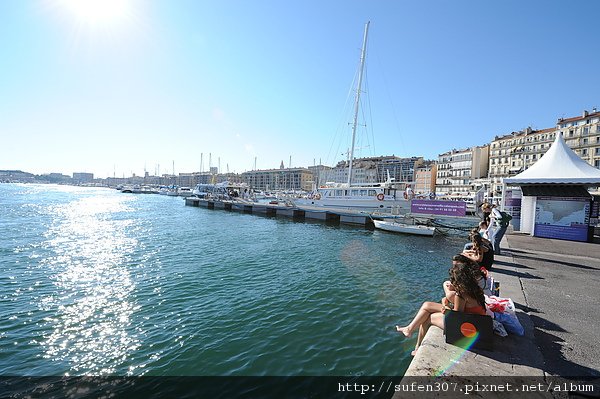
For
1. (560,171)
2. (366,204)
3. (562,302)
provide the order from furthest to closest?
1. (366,204)
2. (560,171)
3. (562,302)

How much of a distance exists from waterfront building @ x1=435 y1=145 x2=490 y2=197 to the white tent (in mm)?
73255

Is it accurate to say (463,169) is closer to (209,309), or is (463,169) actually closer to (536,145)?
(536,145)

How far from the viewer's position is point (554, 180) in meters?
15.4

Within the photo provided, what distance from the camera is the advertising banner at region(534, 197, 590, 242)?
48.4 ft

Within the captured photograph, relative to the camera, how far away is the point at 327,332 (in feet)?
23.6

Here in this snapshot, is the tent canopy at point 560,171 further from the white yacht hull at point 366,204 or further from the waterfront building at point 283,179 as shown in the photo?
the waterfront building at point 283,179

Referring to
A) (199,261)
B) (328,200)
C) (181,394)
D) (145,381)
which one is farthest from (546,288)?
(328,200)

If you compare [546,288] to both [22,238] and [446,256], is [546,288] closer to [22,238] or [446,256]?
[446,256]

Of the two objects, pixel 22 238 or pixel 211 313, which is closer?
pixel 211 313

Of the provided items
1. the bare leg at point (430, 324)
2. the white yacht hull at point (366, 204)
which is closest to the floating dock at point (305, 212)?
the white yacht hull at point (366, 204)

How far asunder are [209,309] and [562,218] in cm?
1845

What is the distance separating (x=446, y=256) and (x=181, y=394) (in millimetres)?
15440

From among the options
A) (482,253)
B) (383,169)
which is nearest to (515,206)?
(482,253)

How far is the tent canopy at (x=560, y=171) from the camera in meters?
15.0
